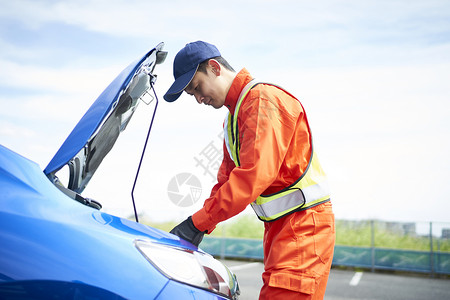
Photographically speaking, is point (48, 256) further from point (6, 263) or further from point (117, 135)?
point (117, 135)

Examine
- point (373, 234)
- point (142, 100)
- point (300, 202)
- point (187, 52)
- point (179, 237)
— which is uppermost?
point (187, 52)

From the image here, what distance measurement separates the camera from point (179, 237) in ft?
6.86

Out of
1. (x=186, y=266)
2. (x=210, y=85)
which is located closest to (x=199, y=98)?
(x=210, y=85)

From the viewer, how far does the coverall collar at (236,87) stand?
2308 mm

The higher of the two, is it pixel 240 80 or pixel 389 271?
pixel 240 80

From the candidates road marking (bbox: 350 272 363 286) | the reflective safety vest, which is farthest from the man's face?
road marking (bbox: 350 272 363 286)

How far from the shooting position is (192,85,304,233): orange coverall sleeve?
196cm

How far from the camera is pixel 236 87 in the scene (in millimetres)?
2312

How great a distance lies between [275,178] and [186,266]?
0.55 m

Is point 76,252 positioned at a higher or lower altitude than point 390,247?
higher

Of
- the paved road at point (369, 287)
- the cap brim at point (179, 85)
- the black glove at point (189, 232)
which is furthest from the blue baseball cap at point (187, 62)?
the paved road at point (369, 287)

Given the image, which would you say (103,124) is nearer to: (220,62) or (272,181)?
(220,62)

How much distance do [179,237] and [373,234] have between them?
35.6ft

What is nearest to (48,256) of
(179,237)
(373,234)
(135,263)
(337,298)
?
(135,263)
